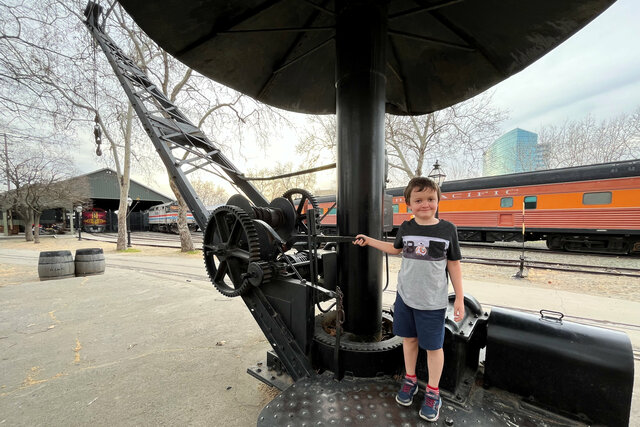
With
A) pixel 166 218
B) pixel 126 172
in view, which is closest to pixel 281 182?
pixel 166 218

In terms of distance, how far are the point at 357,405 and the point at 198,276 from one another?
6598mm

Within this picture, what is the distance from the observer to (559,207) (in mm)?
11742

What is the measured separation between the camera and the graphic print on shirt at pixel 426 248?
1707 millimetres

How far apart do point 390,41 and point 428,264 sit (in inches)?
91.4

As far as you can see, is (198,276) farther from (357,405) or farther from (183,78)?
(183,78)

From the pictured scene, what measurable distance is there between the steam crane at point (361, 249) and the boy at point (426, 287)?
0.16m

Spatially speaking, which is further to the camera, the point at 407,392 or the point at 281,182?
the point at 281,182

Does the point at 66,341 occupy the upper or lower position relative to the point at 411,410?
lower

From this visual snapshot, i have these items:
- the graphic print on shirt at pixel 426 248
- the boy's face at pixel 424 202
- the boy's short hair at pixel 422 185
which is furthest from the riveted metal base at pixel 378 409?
Answer: the boy's short hair at pixel 422 185

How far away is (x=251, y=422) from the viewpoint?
6.77 feet

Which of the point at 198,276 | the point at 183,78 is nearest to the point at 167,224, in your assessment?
the point at 183,78

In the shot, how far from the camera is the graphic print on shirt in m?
1.71

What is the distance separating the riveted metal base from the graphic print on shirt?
897mm

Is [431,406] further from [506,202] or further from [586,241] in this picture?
[586,241]
